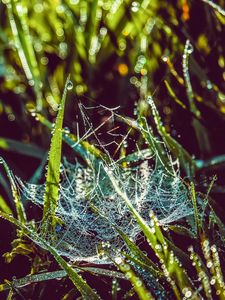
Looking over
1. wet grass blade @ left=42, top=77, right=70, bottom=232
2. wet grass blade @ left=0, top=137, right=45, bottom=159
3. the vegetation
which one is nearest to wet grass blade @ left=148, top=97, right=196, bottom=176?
the vegetation

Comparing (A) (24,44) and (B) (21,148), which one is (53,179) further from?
(A) (24,44)

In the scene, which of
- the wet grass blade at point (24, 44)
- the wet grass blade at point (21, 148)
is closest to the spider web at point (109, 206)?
the wet grass blade at point (21, 148)

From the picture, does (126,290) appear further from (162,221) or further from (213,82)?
(213,82)

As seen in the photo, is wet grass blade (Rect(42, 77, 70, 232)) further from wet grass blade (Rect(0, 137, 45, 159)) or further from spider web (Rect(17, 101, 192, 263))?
wet grass blade (Rect(0, 137, 45, 159))

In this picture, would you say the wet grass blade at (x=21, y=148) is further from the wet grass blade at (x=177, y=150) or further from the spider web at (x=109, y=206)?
the wet grass blade at (x=177, y=150)

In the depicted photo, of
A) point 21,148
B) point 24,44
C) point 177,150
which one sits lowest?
point 21,148

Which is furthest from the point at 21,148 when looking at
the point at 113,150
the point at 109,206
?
the point at 109,206

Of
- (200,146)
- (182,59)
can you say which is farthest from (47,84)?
(200,146)
